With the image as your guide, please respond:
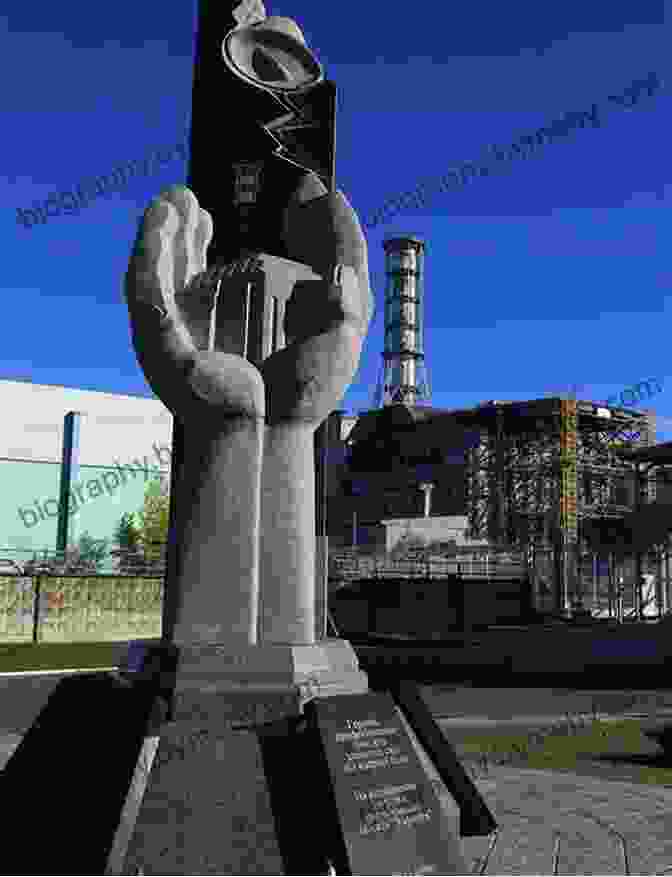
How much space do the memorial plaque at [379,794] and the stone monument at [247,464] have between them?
0.59ft

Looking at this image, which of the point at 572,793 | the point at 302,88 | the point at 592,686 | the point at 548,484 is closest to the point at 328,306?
the point at 302,88

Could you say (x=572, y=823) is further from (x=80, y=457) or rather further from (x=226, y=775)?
(x=80, y=457)

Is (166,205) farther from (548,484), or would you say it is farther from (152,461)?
(152,461)

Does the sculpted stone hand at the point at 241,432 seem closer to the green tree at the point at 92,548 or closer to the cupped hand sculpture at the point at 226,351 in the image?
the cupped hand sculpture at the point at 226,351

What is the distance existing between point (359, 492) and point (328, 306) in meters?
45.1

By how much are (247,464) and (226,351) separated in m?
0.98

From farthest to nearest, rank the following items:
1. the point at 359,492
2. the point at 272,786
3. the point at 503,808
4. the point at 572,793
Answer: the point at 359,492 → the point at 572,793 → the point at 503,808 → the point at 272,786

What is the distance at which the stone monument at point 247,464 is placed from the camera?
588 centimetres

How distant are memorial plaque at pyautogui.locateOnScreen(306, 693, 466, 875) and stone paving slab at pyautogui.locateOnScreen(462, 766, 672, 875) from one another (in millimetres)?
634

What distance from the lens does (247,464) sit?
7.33 meters

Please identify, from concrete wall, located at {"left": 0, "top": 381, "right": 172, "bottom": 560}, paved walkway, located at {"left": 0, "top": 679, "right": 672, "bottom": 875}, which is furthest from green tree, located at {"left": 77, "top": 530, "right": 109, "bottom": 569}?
Result: paved walkway, located at {"left": 0, "top": 679, "right": 672, "bottom": 875}

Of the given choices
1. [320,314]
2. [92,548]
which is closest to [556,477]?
[92,548]

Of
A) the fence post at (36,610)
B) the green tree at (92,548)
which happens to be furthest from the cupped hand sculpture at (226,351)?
the green tree at (92,548)

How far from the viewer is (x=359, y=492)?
5250cm
